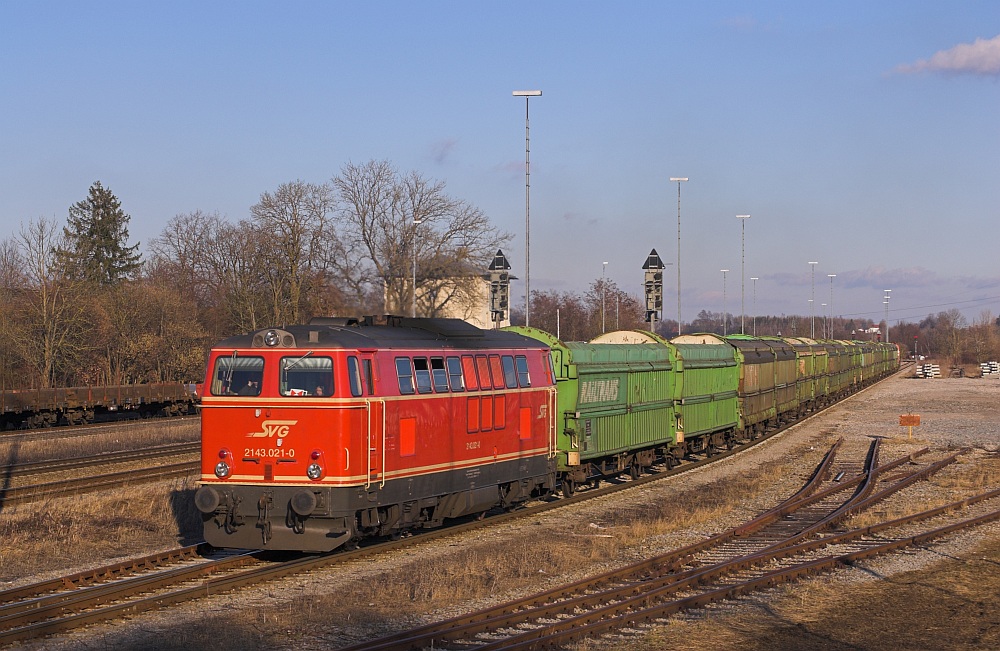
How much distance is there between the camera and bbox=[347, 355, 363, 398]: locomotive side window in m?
14.7

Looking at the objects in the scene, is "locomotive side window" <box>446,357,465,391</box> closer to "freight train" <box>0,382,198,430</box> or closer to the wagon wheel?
the wagon wheel

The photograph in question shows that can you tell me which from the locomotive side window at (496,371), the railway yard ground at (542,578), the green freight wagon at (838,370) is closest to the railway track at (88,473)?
the railway yard ground at (542,578)

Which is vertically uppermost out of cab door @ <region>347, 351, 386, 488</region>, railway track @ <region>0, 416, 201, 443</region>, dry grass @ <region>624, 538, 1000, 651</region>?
cab door @ <region>347, 351, 386, 488</region>

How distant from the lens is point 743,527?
18.5 metres

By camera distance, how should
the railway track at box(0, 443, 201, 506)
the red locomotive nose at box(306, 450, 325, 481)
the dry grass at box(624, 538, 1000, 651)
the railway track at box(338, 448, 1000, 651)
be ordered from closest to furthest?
the railway track at box(338, 448, 1000, 651), the dry grass at box(624, 538, 1000, 651), the red locomotive nose at box(306, 450, 325, 481), the railway track at box(0, 443, 201, 506)

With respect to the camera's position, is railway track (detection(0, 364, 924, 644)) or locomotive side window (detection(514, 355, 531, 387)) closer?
railway track (detection(0, 364, 924, 644))

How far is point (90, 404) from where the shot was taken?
44594mm

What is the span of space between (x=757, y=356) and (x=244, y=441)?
987 inches

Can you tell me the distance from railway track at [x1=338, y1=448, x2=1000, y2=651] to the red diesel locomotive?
335 centimetres

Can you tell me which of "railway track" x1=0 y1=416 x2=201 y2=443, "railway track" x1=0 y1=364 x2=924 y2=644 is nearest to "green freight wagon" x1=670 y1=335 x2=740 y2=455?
"railway track" x1=0 y1=364 x2=924 y2=644

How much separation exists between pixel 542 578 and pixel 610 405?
9.79 m

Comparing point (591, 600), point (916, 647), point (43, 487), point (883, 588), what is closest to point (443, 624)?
point (591, 600)

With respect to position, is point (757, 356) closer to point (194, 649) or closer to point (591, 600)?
point (591, 600)

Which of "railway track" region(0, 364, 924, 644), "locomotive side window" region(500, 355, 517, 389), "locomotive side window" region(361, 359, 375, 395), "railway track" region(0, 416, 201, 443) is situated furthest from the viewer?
"railway track" region(0, 416, 201, 443)
